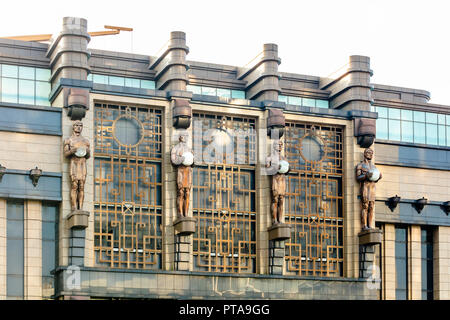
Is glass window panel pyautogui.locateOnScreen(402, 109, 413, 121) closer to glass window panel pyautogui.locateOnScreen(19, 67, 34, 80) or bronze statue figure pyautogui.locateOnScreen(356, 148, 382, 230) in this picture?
bronze statue figure pyautogui.locateOnScreen(356, 148, 382, 230)

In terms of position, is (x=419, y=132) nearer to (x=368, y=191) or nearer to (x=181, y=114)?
(x=368, y=191)

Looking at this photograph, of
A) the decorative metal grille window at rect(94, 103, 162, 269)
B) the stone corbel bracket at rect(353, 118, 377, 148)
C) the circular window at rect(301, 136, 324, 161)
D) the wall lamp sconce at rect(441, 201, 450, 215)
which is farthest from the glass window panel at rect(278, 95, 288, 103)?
the wall lamp sconce at rect(441, 201, 450, 215)

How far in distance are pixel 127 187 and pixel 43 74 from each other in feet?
24.2

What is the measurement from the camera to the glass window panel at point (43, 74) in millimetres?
49531

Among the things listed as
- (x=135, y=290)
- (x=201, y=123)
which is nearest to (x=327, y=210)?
(x=201, y=123)

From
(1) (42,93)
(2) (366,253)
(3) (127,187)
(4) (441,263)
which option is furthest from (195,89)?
(4) (441,263)

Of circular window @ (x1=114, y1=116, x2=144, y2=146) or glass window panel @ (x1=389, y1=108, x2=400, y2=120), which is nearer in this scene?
circular window @ (x1=114, y1=116, x2=144, y2=146)

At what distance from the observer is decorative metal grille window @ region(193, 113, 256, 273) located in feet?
161

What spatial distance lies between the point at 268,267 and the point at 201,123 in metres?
8.10

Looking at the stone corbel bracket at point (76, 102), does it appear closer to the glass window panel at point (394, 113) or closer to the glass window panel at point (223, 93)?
the glass window panel at point (223, 93)

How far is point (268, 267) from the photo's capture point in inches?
1951

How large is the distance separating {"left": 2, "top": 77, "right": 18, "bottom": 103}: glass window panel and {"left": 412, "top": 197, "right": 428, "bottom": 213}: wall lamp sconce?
22.4m

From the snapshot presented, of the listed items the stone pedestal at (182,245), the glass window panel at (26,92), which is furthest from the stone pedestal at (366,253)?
the glass window panel at (26,92)
